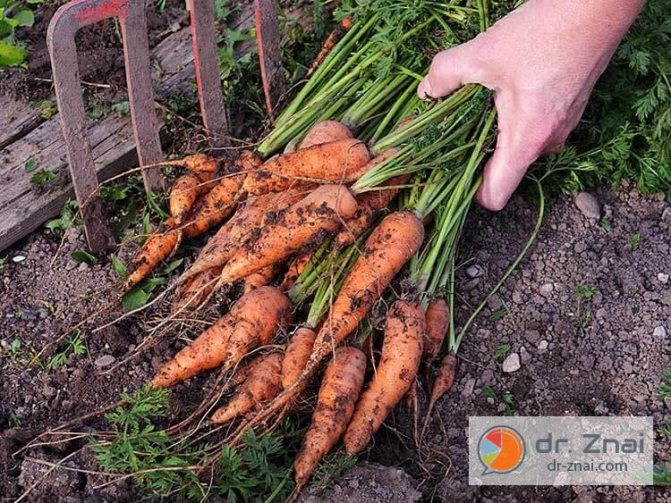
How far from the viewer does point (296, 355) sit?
8.54 ft

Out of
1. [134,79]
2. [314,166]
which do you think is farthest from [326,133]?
[134,79]

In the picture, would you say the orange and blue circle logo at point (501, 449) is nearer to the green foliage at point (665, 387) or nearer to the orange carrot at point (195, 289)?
the green foliage at point (665, 387)

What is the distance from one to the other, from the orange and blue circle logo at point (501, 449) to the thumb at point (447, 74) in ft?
3.49

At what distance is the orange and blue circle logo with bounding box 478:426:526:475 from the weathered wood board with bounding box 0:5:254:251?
1615 mm

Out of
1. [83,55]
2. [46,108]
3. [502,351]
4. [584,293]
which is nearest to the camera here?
[502,351]

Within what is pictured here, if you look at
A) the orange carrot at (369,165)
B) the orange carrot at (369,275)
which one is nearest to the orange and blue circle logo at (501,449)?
the orange carrot at (369,275)

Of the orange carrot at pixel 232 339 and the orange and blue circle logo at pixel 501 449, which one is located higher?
the orange carrot at pixel 232 339

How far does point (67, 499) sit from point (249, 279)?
86 centimetres

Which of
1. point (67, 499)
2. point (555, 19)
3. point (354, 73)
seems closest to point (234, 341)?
point (67, 499)

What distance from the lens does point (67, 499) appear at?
7.70 ft

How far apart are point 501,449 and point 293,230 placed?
0.88 meters

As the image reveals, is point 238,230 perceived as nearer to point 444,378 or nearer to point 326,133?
point 326,133

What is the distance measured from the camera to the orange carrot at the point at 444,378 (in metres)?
2.62

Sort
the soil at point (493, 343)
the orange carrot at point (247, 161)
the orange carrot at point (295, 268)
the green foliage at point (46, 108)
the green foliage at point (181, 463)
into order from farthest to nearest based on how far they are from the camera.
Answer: the green foliage at point (46, 108) < the orange carrot at point (247, 161) < the orange carrot at point (295, 268) < the soil at point (493, 343) < the green foliage at point (181, 463)
